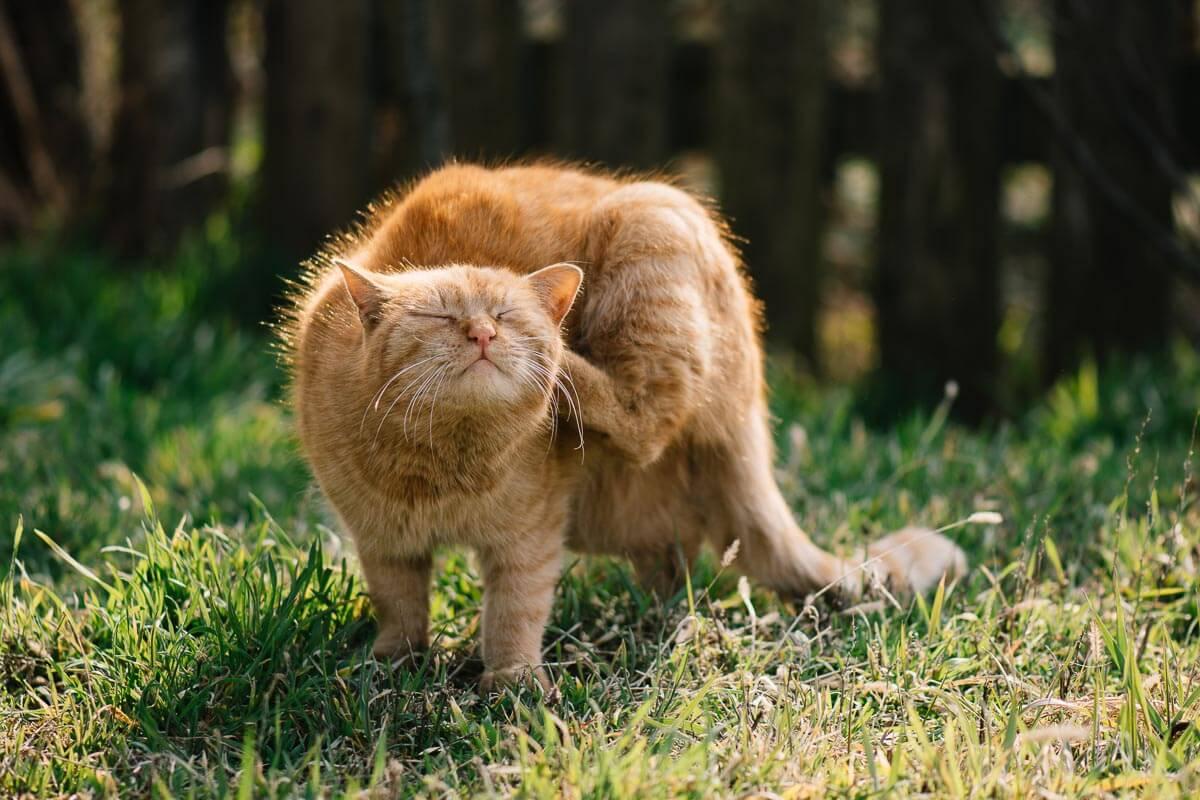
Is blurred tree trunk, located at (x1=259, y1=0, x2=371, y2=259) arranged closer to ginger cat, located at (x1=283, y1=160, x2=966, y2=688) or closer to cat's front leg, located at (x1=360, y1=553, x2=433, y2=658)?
ginger cat, located at (x1=283, y1=160, x2=966, y2=688)

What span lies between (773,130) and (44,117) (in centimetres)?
373

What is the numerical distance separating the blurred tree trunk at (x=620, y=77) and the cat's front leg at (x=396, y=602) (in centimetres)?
312

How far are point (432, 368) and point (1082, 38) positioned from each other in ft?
11.5

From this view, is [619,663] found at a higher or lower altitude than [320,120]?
lower

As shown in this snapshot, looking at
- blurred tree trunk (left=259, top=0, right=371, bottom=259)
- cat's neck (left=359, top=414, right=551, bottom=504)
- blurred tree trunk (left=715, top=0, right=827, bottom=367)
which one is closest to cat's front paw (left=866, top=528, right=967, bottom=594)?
cat's neck (left=359, top=414, right=551, bottom=504)

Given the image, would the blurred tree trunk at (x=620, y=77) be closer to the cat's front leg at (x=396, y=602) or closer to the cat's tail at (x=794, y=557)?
the cat's tail at (x=794, y=557)

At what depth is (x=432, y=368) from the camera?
7.57ft

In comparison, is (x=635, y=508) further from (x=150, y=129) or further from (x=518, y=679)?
(x=150, y=129)

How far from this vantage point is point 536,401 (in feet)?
7.92

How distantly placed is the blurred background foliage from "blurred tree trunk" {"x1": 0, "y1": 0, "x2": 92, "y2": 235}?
1 cm

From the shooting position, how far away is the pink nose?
2.28 meters

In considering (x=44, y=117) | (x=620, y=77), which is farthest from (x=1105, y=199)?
(x=44, y=117)

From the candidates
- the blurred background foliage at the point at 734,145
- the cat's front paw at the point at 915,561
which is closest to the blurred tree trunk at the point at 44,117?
the blurred background foliage at the point at 734,145

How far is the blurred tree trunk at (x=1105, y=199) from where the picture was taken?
4.81 metres
